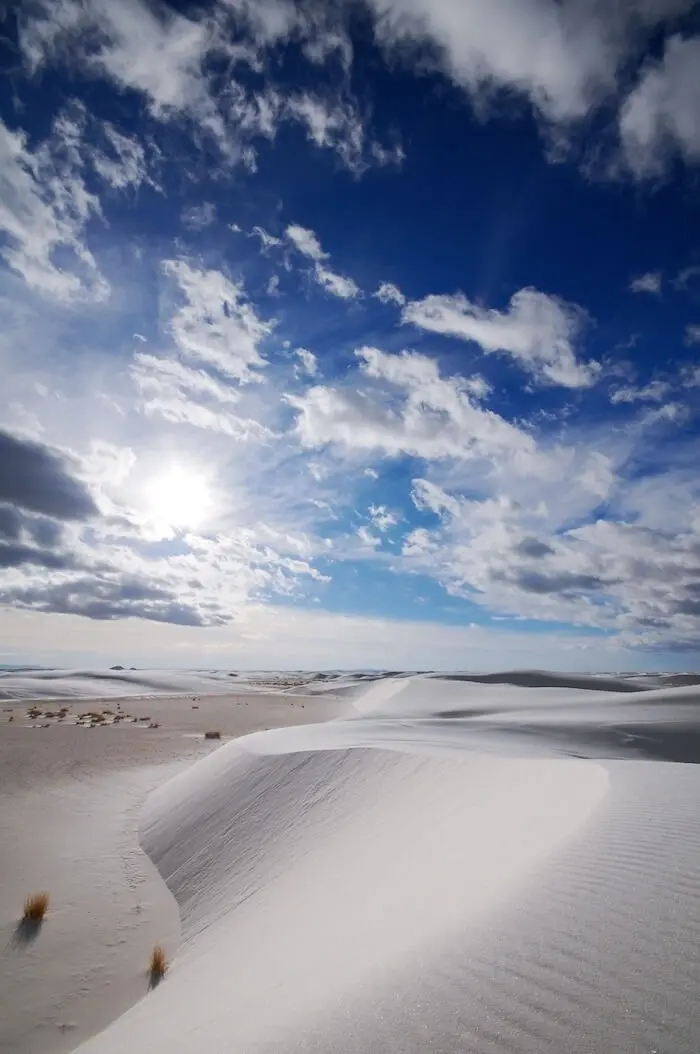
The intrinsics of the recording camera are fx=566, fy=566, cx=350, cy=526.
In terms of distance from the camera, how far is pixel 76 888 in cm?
657

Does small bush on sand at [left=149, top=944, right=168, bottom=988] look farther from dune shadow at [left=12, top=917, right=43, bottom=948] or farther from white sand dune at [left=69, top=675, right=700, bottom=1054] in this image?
dune shadow at [left=12, top=917, right=43, bottom=948]

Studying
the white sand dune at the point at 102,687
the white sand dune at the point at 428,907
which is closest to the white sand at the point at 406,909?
the white sand dune at the point at 428,907

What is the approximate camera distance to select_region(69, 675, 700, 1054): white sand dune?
2.23 m

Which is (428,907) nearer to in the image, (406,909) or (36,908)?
(406,909)

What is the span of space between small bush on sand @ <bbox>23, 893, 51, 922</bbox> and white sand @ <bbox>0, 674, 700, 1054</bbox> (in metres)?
0.21

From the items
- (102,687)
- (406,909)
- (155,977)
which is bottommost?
(155,977)

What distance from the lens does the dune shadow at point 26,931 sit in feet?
17.3

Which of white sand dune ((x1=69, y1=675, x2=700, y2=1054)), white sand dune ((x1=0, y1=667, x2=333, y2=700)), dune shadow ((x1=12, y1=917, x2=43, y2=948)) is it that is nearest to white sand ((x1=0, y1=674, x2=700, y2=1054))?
white sand dune ((x1=69, y1=675, x2=700, y2=1054))

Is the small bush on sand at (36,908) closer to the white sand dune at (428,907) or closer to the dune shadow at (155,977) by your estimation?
the white sand dune at (428,907)

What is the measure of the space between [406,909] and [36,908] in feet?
13.9

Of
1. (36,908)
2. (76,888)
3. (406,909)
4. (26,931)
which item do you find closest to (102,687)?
(76,888)

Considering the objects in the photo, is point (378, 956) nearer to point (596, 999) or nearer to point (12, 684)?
point (596, 999)

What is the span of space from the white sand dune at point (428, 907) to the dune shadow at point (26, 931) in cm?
140

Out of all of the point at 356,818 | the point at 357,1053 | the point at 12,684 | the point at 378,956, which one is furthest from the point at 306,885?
the point at 12,684
